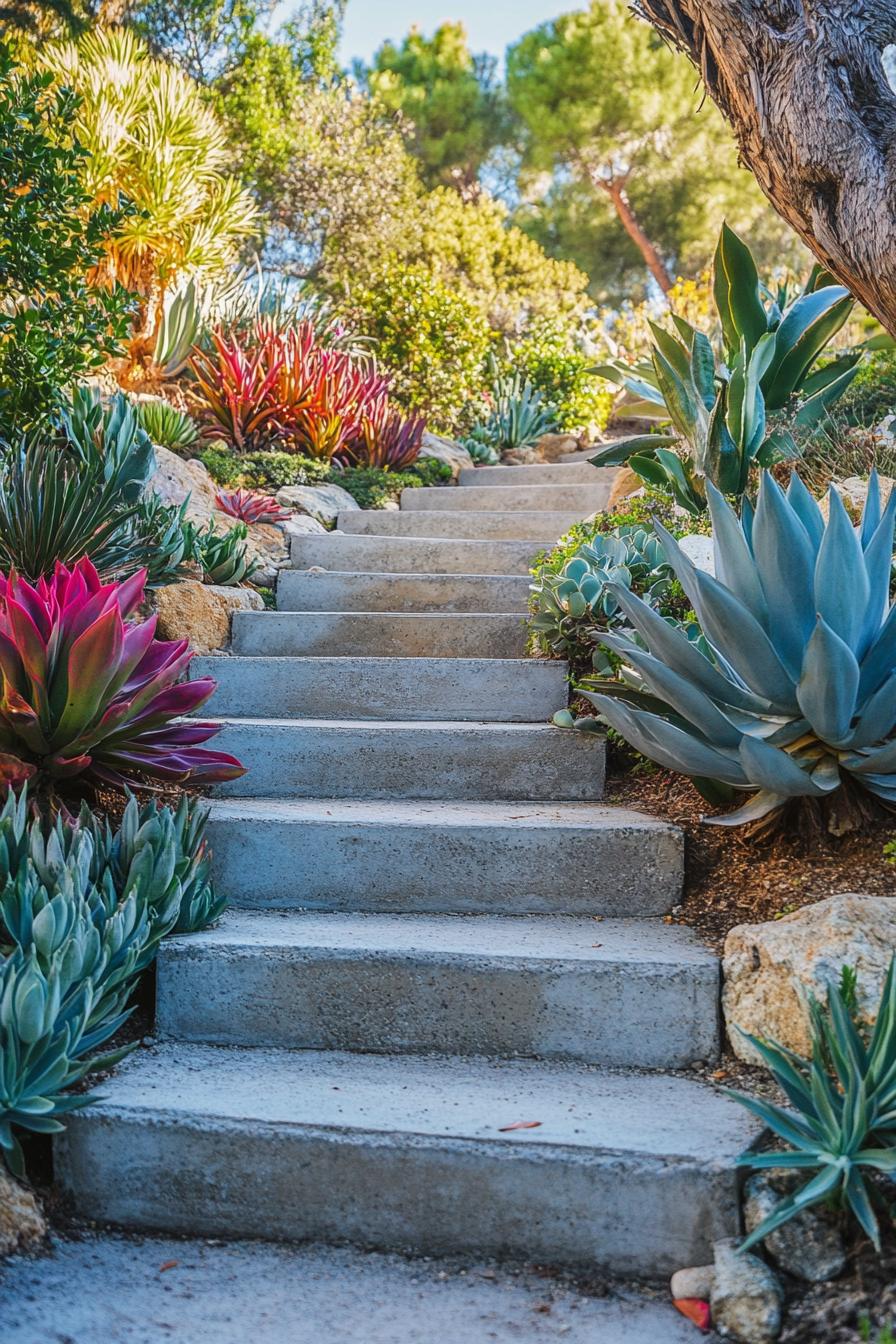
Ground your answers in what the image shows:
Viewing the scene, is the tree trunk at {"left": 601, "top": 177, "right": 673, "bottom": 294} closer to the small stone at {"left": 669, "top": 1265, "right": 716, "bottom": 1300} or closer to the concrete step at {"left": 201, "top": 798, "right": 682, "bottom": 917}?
the concrete step at {"left": 201, "top": 798, "right": 682, "bottom": 917}

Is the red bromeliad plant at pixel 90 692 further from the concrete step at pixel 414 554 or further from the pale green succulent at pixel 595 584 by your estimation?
the concrete step at pixel 414 554

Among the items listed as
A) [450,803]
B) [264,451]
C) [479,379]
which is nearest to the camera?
[450,803]

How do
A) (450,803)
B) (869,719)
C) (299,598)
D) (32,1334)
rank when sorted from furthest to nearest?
(299,598)
(450,803)
(869,719)
(32,1334)

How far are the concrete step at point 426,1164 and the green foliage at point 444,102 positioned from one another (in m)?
19.1

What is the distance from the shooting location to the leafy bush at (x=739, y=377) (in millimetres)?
3877

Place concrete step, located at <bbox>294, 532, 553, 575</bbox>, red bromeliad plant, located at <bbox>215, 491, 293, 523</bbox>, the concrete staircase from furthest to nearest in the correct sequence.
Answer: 1. red bromeliad plant, located at <bbox>215, 491, 293, 523</bbox>
2. concrete step, located at <bbox>294, 532, 553, 575</bbox>
3. the concrete staircase

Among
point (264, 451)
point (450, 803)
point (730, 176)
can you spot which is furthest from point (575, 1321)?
point (730, 176)

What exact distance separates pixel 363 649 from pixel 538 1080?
8.24 feet

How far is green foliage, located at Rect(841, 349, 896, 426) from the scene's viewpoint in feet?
21.9

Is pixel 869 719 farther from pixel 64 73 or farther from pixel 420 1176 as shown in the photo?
pixel 64 73

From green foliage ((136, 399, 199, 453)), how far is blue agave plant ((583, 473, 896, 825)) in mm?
4490

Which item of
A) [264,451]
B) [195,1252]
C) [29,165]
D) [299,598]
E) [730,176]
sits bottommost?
[195,1252]

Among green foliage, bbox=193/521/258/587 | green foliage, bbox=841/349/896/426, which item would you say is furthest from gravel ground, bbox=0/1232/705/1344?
green foliage, bbox=841/349/896/426

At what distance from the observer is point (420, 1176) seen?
2.06m
